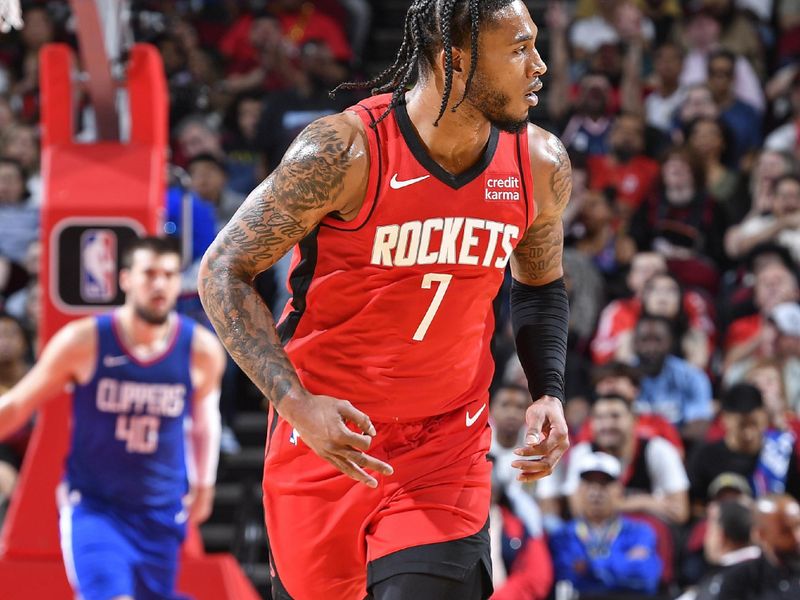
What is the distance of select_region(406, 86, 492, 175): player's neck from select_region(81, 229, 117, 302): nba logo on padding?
4038mm

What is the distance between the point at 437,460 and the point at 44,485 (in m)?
4.07

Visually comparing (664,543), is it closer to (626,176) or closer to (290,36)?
(626,176)

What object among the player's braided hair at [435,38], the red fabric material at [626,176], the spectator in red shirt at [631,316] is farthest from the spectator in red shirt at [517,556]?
the player's braided hair at [435,38]

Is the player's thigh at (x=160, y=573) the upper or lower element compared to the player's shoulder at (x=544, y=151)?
lower

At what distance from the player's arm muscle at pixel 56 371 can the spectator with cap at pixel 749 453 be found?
354 cm

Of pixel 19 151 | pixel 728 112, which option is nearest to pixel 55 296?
pixel 19 151

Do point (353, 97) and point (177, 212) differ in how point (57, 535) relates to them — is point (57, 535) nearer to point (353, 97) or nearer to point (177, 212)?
point (177, 212)

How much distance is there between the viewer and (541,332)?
3973 millimetres

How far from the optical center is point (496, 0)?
11.5 ft

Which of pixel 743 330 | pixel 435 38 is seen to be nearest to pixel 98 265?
pixel 743 330

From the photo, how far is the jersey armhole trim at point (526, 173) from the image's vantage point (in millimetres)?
3691

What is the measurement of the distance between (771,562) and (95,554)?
3062 millimetres

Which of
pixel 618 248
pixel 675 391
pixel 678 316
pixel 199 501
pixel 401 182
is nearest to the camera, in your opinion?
pixel 401 182

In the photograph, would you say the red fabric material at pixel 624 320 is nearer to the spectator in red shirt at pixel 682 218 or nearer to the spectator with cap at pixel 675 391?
the spectator with cap at pixel 675 391
